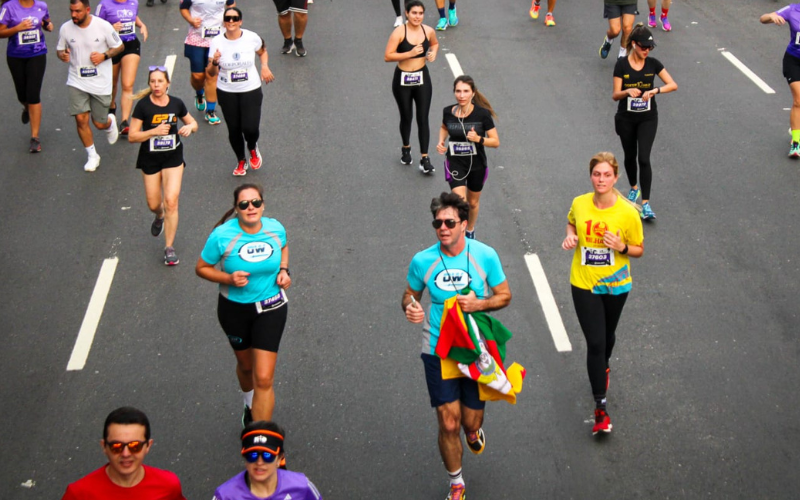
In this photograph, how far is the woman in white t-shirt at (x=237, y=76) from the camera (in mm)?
11469

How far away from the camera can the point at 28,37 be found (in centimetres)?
1239

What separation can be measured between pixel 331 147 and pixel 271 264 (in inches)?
239

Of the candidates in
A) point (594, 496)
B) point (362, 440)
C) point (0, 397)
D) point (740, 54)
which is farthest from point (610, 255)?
point (740, 54)

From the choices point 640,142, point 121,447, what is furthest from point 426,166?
point 121,447

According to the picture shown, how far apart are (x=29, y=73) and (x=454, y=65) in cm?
637

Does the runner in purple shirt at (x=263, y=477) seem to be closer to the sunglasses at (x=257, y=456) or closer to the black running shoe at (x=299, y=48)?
the sunglasses at (x=257, y=456)

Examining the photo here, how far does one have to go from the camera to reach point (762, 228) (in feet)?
35.0

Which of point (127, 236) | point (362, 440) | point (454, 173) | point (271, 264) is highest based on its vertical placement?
point (271, 264)

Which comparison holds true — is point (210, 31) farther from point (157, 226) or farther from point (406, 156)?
point (157, 226)

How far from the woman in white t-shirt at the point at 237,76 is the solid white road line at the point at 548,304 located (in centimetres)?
396

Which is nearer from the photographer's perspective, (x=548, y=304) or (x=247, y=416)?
(x=247, y=416)

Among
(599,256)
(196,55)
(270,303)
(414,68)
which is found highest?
(599,256)

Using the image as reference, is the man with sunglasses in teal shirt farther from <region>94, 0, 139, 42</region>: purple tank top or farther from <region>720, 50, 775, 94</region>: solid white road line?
<region>720, 50, 775, 94</region>: solid white road line

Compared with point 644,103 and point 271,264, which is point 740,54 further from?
point 271,264
